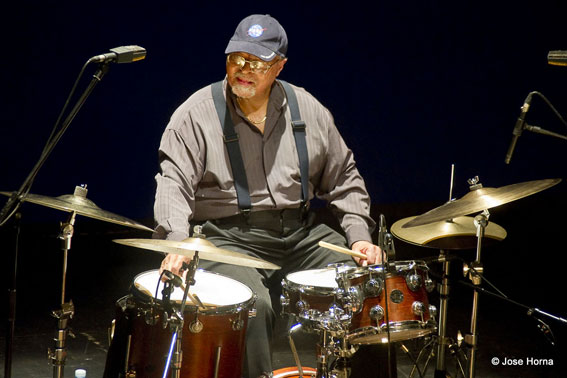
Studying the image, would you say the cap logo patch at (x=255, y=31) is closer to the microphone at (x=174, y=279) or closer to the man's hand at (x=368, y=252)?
the man's hand at (x=368, y=252)

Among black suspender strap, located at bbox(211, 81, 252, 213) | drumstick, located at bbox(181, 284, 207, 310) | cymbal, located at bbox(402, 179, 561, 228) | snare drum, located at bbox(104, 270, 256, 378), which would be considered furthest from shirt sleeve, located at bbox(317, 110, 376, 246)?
drumstick, located at bbox(181, 284, 207, 310)

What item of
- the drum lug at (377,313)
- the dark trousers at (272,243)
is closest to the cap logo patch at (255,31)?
the dark trousers at (272,243)

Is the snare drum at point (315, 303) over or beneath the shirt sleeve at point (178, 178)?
beneath

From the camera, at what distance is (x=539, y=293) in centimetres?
486

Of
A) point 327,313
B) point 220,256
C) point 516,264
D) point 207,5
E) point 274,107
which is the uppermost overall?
point 207,5

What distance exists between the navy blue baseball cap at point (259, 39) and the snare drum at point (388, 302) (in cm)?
103

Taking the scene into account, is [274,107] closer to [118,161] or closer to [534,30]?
[118,161]

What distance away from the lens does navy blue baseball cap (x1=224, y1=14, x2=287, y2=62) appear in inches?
126

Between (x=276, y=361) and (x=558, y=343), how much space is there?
154 centimetres

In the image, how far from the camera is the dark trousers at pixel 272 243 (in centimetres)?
309

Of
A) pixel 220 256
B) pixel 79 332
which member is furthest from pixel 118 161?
pixel 220 256

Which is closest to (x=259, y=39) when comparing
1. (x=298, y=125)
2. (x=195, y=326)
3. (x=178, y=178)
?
(x=298, y=125)

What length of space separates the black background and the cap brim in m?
2.12

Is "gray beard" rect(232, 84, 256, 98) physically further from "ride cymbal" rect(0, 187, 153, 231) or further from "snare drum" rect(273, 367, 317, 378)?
"snare drum" rect(273, 367, 317, 378)
